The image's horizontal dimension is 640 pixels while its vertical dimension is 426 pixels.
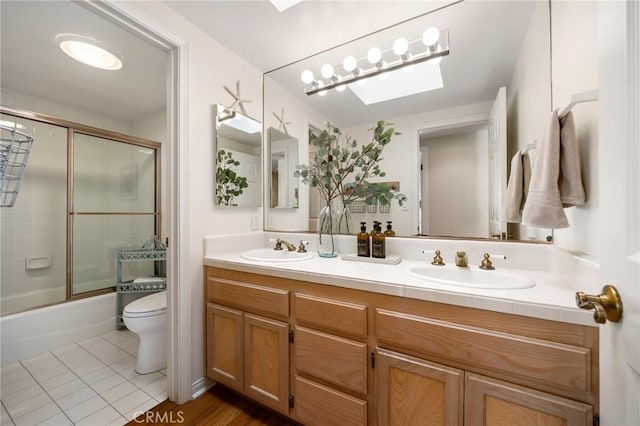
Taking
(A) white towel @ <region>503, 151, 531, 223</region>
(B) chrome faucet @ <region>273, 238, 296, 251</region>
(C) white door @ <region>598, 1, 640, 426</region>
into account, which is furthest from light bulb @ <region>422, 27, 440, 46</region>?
(B) chrome faucet @ <region>273, 238, 296, 251</region>

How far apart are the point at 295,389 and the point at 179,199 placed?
1196 millimetres

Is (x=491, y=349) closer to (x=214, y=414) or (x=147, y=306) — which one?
(x=214, y=414)

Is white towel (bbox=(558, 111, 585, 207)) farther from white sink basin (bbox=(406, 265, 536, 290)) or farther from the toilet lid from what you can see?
the toilet lid

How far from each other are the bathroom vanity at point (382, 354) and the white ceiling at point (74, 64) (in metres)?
1.66

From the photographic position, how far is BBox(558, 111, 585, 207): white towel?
816mm

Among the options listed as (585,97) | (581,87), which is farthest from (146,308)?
(581,87)

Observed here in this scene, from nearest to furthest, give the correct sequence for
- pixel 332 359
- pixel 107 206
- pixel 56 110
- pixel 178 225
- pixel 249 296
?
1. pixel 332 359
2. pixel 249 296
3. pixel 178 225
4. pixel 56 110
5. pixel 107 206

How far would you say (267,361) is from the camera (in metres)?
1.29

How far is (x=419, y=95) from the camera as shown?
153cm

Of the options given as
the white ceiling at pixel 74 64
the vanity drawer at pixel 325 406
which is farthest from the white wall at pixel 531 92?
the white ceiling at pixel 74 64

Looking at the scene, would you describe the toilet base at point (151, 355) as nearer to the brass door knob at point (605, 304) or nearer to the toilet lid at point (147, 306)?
the toilet lid at point (147, 306)

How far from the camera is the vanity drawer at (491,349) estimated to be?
0.71 metres

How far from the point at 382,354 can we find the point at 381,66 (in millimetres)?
1636

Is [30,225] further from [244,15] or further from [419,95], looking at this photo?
[419,95]
